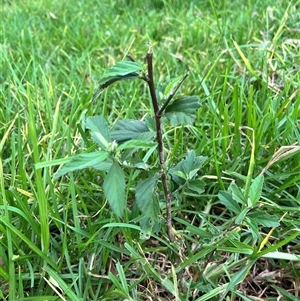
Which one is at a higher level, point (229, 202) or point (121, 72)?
point (121, 72)

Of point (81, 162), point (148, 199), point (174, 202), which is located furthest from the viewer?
point (174, 202)

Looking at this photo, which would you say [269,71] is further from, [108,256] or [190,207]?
[108,256]

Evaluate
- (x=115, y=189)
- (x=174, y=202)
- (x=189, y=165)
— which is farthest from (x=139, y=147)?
(x=174, y=202)

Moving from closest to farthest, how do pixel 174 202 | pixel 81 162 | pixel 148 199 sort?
pixel 81 162
pixel 148 199
pixel 174 202

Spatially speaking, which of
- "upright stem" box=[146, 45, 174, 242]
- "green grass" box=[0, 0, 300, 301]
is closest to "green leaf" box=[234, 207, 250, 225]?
"green grass" box=[0, 0, 300, 301]

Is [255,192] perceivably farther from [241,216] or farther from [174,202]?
[174,202]

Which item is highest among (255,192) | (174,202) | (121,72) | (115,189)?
(121,72)

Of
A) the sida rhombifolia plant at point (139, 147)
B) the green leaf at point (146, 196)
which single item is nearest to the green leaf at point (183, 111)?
the sida rhombifolia plant at point (139, 147)
